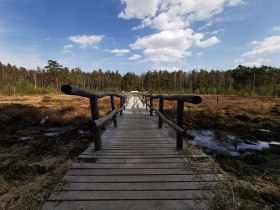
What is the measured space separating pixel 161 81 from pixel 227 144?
9014 cm

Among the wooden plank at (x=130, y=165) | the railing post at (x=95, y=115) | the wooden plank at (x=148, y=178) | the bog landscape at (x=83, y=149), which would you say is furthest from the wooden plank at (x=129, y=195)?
the railing post at (x=95, y=115)

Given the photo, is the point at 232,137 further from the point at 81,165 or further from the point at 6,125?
the point at 6,125

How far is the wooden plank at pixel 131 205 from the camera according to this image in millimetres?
2885

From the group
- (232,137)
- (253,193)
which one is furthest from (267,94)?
(253,193)

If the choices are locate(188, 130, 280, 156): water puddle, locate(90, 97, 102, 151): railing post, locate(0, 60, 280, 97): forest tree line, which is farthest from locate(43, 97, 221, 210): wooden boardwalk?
locate(0, 60, 280, 97): forest tree line

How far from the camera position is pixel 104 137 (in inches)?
268

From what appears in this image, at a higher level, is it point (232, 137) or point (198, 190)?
point (198, 190)

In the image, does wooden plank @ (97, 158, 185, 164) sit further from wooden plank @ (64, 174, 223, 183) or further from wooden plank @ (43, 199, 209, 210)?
wooden plank @ (43, 199, 209, 210)

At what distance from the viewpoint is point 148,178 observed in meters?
3.75

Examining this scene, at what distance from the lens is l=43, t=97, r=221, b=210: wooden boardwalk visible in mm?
2984

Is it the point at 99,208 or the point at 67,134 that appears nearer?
the point at 99,208

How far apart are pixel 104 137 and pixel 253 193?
4.21 m

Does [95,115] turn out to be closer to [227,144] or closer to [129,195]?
[129,195]

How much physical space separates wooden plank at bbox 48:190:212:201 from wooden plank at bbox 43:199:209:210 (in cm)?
8
